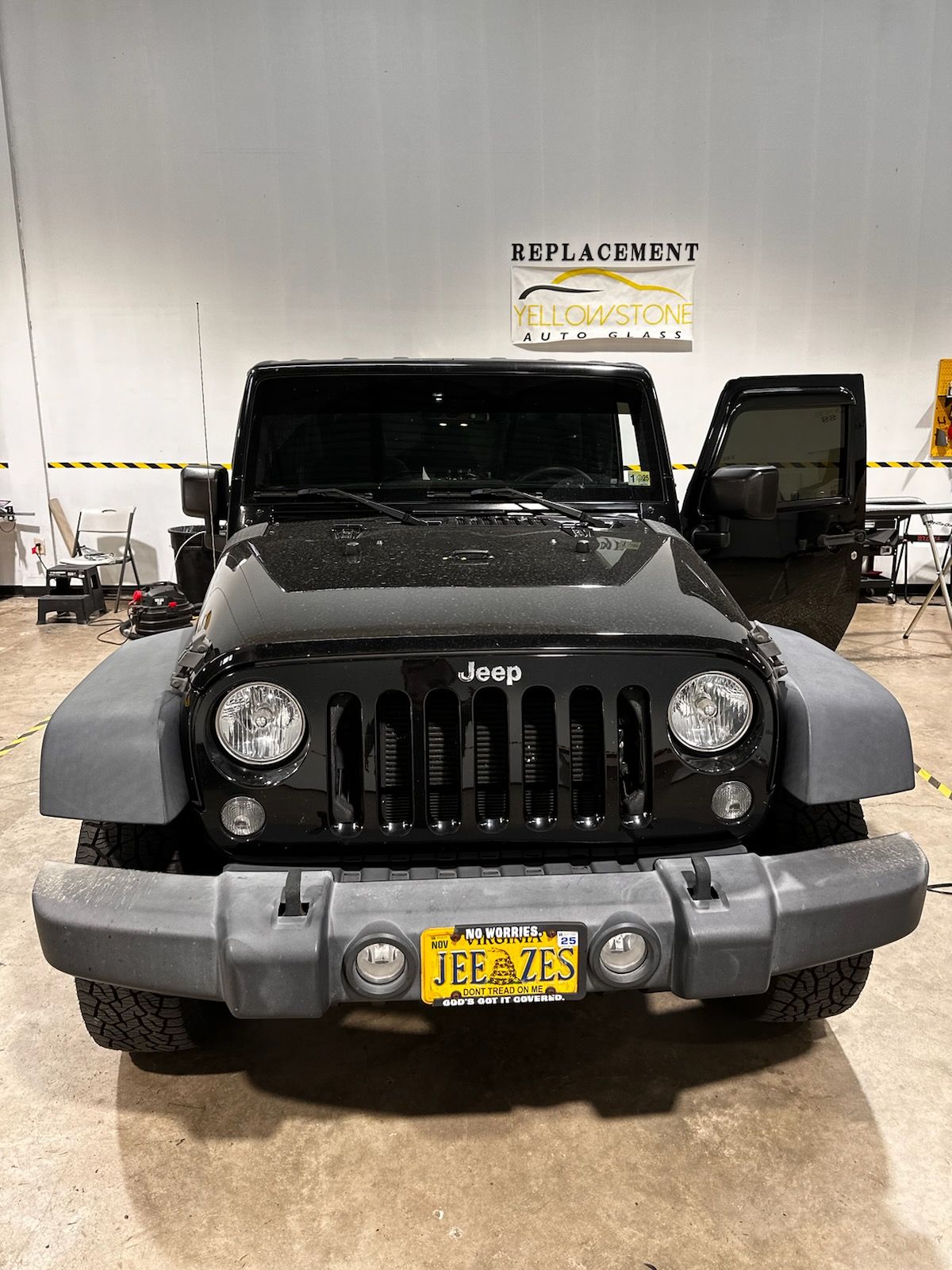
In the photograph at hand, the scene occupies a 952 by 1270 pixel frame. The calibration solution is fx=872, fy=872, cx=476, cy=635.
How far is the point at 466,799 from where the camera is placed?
5.76 feet

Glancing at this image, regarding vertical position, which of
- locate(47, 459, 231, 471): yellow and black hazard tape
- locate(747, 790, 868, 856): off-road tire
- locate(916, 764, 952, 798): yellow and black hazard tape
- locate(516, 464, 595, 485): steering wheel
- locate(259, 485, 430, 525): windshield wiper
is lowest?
locate(916, 764, 952, 798): yellow and black hazard tape

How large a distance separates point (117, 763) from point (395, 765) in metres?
0.55

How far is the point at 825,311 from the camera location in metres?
7.64

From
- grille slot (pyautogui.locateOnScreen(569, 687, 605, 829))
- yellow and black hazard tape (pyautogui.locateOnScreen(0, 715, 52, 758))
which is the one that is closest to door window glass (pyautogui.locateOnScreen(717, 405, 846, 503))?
grille slot (pyautogui.locateOnScreen(569, 687, 605, 829))

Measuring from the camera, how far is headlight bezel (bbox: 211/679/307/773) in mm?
1716

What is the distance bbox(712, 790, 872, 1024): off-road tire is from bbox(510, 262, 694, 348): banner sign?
20.8 feet

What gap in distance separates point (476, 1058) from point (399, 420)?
186cm

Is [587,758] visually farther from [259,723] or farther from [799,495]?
[799,495]

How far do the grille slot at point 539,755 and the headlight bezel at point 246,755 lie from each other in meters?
0.44

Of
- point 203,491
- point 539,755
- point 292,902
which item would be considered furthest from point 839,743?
point 203,491

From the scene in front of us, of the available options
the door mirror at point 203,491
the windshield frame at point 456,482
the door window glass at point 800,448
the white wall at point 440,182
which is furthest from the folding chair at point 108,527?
the door window glass at point 800,448

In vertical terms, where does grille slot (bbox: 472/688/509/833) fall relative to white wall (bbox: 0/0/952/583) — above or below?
below

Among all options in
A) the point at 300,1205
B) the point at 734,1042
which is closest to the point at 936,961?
the point at 734,1042

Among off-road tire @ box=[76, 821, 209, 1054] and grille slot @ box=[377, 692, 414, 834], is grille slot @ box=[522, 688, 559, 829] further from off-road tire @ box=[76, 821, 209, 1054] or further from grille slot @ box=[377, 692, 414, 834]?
off-road tire @ box=[76, 821, 209, 1054]
